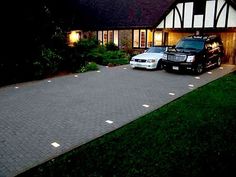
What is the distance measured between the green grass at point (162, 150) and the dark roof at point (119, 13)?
53.3 ft

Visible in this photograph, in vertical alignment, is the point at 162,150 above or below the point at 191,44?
below

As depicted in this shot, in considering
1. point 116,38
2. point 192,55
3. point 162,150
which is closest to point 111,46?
point 116,38

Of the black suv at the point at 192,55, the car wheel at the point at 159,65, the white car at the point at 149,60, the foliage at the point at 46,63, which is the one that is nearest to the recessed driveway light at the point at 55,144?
the foliage at the point at 46,63

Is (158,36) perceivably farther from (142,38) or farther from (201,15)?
(201,15)

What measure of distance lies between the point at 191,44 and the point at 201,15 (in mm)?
4803

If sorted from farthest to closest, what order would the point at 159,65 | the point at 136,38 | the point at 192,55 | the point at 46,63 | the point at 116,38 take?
the point at 116,38, the point at 136,38, the point at 159,65, the point at 192,55, the point at 46,63

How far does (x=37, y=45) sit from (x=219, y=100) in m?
10.1

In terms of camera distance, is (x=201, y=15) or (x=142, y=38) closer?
(x=201, y=15)

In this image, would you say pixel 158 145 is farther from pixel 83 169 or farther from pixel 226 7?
pixel 226 7

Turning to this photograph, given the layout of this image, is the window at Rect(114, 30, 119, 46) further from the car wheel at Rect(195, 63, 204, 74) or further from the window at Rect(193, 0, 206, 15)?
the car wheel at Rect(195, 63, 204, 74)

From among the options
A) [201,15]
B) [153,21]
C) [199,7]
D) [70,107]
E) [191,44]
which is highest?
[199,7]

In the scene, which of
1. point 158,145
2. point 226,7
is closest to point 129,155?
point 158,145

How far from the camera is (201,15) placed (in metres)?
20.6

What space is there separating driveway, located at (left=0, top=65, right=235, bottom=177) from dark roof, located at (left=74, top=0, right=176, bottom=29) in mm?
10275
